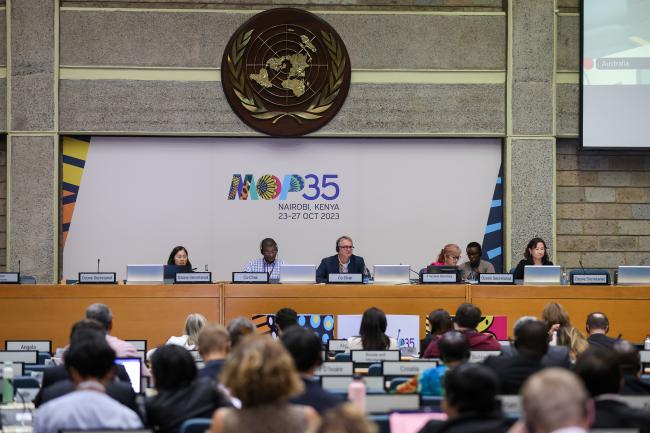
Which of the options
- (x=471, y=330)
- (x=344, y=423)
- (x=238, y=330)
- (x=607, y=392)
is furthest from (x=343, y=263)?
(x=344, y=423)

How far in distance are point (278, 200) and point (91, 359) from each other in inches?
357

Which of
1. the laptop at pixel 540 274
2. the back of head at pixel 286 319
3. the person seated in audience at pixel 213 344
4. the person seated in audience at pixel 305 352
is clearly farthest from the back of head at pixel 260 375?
the laptop at pixel 540 274

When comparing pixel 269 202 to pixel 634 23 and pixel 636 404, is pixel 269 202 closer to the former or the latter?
pixel 634 23

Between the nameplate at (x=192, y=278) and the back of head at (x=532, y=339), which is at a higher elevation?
the nameplate at (x=192, y=278)

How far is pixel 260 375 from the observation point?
3.42 metres

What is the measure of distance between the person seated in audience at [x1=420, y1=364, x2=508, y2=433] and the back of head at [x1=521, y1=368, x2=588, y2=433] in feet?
2.40

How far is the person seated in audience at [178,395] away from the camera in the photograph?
4488 millimetres

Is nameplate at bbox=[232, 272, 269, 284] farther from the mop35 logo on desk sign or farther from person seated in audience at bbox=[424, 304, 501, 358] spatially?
person seated in audience at bbox=[424, 304, 501, 358]

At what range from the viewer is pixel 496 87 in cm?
1357

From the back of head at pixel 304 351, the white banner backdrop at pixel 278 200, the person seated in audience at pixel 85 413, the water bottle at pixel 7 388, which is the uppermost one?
the white banner backdrop at pixel 278 200

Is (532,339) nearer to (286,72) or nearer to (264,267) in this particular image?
(264,267)

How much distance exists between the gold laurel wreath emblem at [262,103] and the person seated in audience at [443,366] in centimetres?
799

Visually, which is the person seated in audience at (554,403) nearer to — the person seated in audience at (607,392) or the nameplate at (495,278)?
the person seated in audience at (607,392)

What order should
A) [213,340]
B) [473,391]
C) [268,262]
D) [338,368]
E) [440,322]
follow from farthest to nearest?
[268,262] < [440,322] < [338,368] < [213,340] < [473,391]
